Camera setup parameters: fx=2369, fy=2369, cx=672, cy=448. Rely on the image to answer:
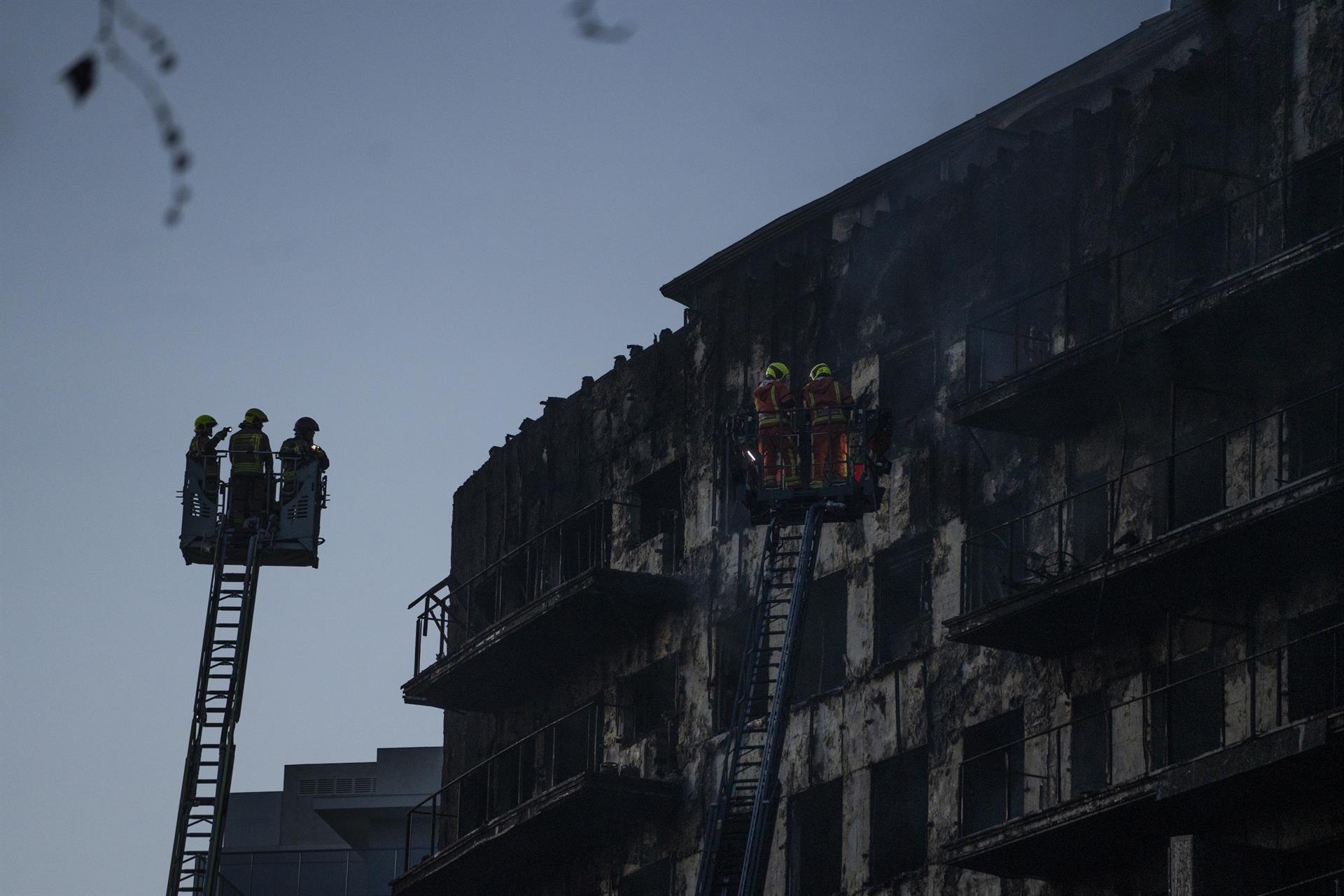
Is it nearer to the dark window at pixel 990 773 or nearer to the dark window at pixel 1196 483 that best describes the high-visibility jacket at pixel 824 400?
the dark window at pixel 1196 483

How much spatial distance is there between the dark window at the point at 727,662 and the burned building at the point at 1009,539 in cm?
5

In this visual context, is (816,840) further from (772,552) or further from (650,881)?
(772,552)

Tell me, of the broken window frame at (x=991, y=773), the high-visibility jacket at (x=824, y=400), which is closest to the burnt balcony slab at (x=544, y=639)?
the broken window frame at (x=991, y=773)

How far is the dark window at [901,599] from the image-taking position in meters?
29.6

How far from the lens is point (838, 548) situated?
31500 millimetres

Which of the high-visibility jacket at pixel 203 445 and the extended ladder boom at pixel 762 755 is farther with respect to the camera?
the high-visibility jacket at pixel 203 445

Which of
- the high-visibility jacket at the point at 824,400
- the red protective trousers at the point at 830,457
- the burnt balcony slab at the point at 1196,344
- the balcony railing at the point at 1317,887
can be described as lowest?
the balcony railing at the point at 1317,887

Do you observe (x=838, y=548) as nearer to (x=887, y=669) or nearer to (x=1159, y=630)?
(x=887, y=669)

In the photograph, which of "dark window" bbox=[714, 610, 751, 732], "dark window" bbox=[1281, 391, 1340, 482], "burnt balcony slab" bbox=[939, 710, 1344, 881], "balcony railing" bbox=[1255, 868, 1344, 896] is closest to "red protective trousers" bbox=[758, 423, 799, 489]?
"burnt balcony slab" bbox=[939, 710, 1344, 881]

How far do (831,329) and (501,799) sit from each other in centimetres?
1084

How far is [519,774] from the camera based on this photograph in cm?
3619

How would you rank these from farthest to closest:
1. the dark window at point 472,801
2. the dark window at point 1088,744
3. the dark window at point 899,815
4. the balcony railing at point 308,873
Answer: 1. the balcony railing at point 308,873
2. the dark window at point 472,801
3. the dark window at point 899,815
4. the dark window at point 1088,744

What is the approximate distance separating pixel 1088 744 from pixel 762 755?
3582 mm

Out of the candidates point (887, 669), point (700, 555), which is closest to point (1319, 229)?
point (887, 669)
